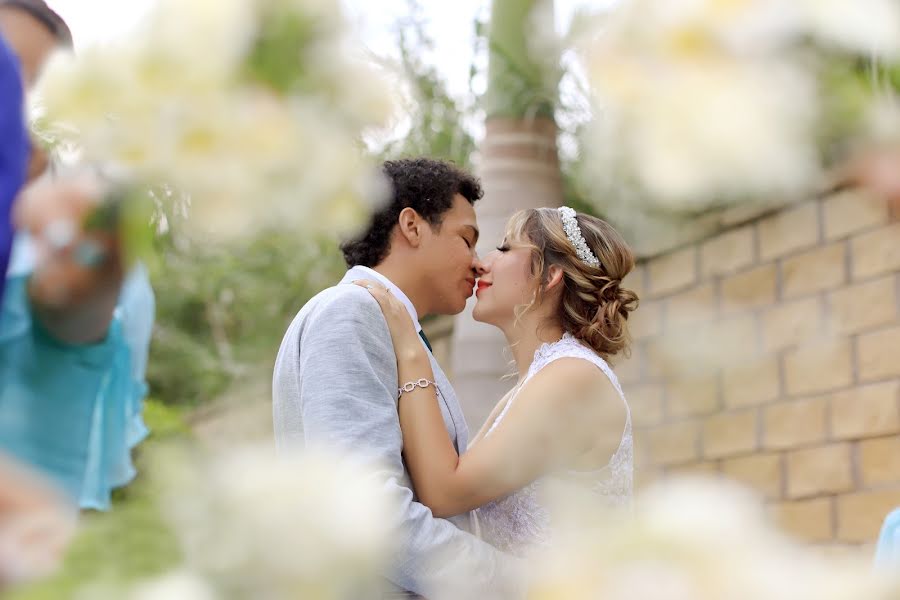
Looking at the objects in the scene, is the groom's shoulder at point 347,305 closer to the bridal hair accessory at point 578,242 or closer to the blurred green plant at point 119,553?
the bridal hair accessory at point 578,242

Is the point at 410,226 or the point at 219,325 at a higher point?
the point at 219,325

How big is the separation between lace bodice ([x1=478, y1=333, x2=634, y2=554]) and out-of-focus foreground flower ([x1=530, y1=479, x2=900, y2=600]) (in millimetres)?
1827

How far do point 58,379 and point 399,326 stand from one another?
166 cm

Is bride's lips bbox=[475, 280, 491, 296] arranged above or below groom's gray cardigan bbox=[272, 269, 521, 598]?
above

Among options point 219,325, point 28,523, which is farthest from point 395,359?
point 219,325

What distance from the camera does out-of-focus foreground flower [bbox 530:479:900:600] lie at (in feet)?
1.52

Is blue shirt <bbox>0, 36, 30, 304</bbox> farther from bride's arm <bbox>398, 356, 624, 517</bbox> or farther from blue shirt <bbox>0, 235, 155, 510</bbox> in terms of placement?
A: bride's arm <bbox>398, 356, 624, 517</bbox>

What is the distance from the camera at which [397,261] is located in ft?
8.83

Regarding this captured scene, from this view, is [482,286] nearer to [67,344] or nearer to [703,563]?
[67,344]

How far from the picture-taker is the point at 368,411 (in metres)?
2.20

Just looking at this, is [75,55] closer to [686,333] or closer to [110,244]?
[110,244]

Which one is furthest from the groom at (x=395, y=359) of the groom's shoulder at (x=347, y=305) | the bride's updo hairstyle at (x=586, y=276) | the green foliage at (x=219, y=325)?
the green foliage at (x=219, y=325)

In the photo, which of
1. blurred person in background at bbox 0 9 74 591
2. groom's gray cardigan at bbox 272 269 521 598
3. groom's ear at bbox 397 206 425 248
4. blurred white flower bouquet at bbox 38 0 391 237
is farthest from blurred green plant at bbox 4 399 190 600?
groom's ear at bbox 397 206 425 248

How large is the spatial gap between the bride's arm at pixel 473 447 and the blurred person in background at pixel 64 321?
1.36m
